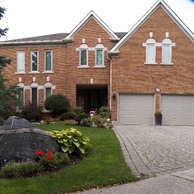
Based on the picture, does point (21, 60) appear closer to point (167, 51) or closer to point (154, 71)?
point (154, 71)

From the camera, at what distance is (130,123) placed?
1409 centimetres

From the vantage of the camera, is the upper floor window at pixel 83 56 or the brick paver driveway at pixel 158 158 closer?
the brick paver driveway at pixel 158 158

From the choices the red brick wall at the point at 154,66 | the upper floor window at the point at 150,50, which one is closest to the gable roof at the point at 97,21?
the red brick wall at the point at 154,66

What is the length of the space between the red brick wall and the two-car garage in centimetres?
48

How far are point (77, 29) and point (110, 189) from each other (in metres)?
14.6

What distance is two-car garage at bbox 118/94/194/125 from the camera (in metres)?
14.0

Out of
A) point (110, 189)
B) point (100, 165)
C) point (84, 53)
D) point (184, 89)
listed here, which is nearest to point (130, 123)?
point (184, 89)

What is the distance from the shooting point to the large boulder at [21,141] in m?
4.40

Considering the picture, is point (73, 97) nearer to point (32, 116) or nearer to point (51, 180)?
point (32, 116)

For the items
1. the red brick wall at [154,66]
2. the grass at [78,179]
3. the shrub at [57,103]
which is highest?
the red brick wall at [154,66]

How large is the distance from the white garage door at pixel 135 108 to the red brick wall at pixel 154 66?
0.48 meters

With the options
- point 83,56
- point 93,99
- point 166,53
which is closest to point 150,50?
point 166,53

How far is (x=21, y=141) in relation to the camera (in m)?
4.60

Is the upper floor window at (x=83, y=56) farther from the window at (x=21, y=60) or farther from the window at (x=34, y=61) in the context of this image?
the window at (x=21, y=60)
